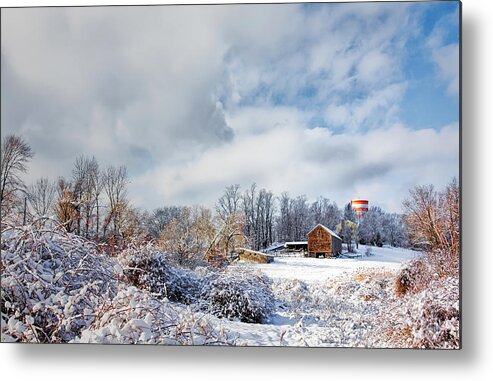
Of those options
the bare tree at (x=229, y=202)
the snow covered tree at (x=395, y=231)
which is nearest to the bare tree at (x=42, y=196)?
the bare tree at (x=229, y=202)

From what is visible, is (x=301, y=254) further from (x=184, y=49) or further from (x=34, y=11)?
(x=34, y=11)

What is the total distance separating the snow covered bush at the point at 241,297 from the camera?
11.1 ft

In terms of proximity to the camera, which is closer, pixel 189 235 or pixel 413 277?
pixel 413 277

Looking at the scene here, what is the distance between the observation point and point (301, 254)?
3.39 meters

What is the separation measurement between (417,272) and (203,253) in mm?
1420

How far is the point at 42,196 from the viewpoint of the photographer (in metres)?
3.45

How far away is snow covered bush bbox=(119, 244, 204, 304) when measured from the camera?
3.43 meters

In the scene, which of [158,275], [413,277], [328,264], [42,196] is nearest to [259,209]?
[328,264]

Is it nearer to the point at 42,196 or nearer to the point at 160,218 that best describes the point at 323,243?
the point at 160,218

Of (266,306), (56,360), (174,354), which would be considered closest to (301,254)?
(266,306)

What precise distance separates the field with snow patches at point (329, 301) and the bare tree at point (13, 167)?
5.49 feet

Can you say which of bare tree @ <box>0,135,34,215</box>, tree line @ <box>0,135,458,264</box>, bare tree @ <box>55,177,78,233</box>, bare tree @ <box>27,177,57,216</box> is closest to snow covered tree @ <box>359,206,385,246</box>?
tree line @ <box>0,135,458,264</box>

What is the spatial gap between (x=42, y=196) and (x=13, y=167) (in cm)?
28

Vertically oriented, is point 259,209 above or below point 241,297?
above
